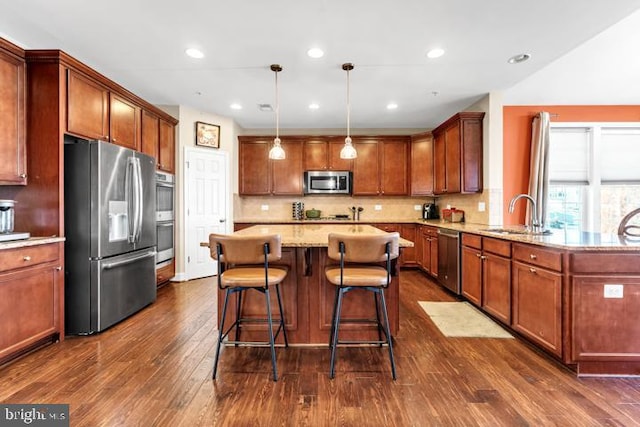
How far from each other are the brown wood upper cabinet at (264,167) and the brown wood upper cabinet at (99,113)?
2172mm

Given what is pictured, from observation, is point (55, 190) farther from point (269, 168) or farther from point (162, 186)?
point (269, 168)

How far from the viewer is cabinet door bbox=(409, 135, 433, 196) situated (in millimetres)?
5473

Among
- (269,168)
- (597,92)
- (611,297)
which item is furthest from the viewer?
(269,168)

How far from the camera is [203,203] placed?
491 centimetres

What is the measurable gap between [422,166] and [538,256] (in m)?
3.44

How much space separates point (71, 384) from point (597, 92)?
622cm

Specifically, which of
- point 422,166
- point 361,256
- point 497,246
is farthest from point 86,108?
point 422,166

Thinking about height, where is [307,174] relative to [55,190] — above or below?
above

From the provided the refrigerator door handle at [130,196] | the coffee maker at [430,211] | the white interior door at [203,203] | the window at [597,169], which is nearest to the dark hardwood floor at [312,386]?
the refrigerator door handle at [130,196]

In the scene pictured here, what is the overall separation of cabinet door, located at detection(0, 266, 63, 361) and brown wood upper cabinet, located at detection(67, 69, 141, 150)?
124cm

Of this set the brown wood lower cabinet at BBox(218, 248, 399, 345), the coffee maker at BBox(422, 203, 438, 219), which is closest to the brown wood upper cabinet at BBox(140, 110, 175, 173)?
the brown wood lower cabinet at BBox(218, 248, 399, 345)

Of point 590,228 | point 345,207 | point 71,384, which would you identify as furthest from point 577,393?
point 345,207

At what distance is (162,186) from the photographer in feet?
13.9

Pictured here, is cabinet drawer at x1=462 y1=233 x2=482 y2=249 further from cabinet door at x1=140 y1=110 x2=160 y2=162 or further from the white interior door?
cabinet door at x1=140 y1=110 x2=160 y2=162
